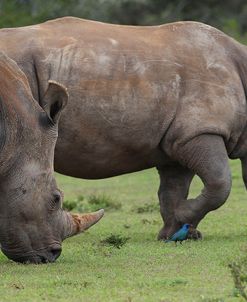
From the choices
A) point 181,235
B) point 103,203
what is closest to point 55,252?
point 181,235

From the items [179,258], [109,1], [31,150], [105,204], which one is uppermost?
[31,150]

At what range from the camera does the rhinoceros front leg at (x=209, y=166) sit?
475 inches

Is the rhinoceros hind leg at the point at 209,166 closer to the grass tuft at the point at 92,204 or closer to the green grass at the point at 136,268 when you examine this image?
the green grass at the point at 136,268

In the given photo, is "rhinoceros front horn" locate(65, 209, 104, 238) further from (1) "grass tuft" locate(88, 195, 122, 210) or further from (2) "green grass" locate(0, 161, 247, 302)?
(1) "grass tuft" locate(88, 195, 122, 210)

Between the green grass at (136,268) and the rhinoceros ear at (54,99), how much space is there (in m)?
1.25

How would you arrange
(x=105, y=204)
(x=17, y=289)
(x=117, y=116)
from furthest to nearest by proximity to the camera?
(x=105, y=204)
(x=117, y=116)
(x=17, y=289)

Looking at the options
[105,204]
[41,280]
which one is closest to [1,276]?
[41,280]

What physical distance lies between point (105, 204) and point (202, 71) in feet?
13.0

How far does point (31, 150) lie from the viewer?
999cm

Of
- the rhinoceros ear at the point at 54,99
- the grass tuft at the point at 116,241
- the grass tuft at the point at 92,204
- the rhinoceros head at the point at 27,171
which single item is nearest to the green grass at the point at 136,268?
the grass tuft at the point at 116,241

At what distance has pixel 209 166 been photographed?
12062 millimetres

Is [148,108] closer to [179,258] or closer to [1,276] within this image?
[179,258]

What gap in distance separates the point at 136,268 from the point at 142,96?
98.7 inches

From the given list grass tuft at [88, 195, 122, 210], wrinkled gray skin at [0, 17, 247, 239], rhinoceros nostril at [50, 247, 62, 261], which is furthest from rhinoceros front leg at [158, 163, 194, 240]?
rhinoceros nostril at [50, 247, 62, 261]
